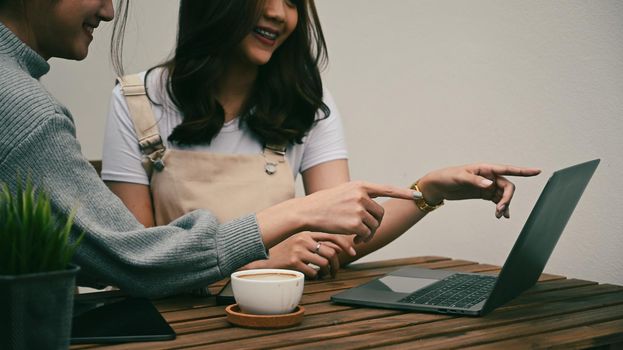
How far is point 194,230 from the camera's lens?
3.89 ft

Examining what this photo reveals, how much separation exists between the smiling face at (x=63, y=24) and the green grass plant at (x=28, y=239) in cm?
58

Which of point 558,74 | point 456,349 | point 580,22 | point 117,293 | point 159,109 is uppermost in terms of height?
point 580,22

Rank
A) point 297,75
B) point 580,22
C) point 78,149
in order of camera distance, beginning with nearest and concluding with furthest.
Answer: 1. point 78,149
2. point 297,75
3. point 580,22

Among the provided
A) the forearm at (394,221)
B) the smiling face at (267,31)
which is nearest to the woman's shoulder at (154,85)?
the smiling face at (267,31)

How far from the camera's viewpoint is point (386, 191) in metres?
1.22

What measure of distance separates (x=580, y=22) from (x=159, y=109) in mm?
1123

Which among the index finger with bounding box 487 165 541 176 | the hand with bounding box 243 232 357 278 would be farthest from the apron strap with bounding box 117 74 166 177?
the index finger with bounding box 487 165 541 176

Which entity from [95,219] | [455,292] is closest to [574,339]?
[455,292]

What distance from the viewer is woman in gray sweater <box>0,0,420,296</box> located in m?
1.08

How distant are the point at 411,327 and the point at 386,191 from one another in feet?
0.80

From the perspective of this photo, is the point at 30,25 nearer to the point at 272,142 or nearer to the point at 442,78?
the point at 272,142

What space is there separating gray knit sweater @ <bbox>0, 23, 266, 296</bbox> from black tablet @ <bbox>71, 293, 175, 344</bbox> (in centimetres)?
4

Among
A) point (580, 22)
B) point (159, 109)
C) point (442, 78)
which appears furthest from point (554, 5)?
point (159, 109)

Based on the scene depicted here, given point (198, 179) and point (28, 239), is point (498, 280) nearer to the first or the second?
point (28, 239)
